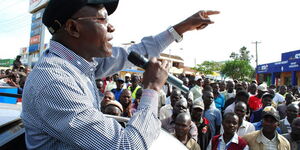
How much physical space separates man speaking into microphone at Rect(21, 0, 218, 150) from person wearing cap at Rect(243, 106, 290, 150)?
320 cm

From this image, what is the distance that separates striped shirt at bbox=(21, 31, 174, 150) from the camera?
1056 mm

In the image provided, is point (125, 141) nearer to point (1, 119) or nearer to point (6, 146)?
point (6, 146)

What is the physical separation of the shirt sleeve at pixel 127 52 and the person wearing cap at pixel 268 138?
2.73m

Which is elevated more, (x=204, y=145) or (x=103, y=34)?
(x=103, y=34)

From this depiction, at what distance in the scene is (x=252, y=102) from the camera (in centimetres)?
714

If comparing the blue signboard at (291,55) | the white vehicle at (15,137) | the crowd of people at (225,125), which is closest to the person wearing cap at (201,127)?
the crowd of people at (225,125)

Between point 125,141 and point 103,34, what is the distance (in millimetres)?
581

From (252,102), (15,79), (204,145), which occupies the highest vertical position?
(15,79)

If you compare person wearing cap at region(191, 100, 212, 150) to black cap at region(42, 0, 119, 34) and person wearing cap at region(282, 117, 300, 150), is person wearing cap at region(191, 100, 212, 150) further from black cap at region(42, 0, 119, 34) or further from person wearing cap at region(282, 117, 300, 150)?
black cap at region(42, 0, 119, 34)

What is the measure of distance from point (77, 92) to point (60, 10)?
47cm

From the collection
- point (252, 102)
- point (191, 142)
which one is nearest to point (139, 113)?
point (191, 142)

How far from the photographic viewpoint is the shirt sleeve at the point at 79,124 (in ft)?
3.45

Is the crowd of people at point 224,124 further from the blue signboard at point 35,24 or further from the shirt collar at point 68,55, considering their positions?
the blue signboard at point 35,24

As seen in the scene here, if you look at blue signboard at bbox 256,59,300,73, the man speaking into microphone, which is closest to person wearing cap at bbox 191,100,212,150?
the man speaking into microphone
